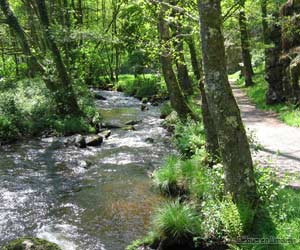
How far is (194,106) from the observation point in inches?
769

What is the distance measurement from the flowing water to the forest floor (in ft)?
9.64

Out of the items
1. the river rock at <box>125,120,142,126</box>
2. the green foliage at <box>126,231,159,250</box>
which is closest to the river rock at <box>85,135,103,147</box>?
the river rock at <box>125,120,142,126</box>

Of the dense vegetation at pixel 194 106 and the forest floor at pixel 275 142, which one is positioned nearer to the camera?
the dense vegetation at pixel 194 106

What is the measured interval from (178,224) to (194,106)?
43.4ft

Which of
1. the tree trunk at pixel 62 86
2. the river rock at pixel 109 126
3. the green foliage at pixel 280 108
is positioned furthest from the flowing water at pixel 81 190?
the green foliage at pixel 280 108

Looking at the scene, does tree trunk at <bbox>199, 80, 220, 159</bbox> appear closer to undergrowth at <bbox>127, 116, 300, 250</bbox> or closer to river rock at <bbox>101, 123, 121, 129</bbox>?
undergrowth at <bbox>127, 116, 300, 250</bbox>

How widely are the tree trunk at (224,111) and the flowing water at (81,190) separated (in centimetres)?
249

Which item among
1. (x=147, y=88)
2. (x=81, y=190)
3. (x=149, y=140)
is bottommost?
(x=81, y=190)

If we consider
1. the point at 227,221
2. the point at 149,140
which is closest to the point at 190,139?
the point at 149,140

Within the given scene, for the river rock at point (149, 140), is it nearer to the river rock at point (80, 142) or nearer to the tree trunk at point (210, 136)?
the river rock at point (80, 142)

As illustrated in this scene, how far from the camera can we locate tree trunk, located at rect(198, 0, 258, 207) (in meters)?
5.95

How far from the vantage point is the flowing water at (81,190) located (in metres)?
7.93

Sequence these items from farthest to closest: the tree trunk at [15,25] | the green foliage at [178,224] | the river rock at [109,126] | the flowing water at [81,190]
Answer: the river rock at [109,126] < the tree trunk at [15,25] < the flowing water at [81,190] < the green foliage at [178,224]

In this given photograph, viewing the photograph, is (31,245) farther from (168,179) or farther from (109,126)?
(109,126)
